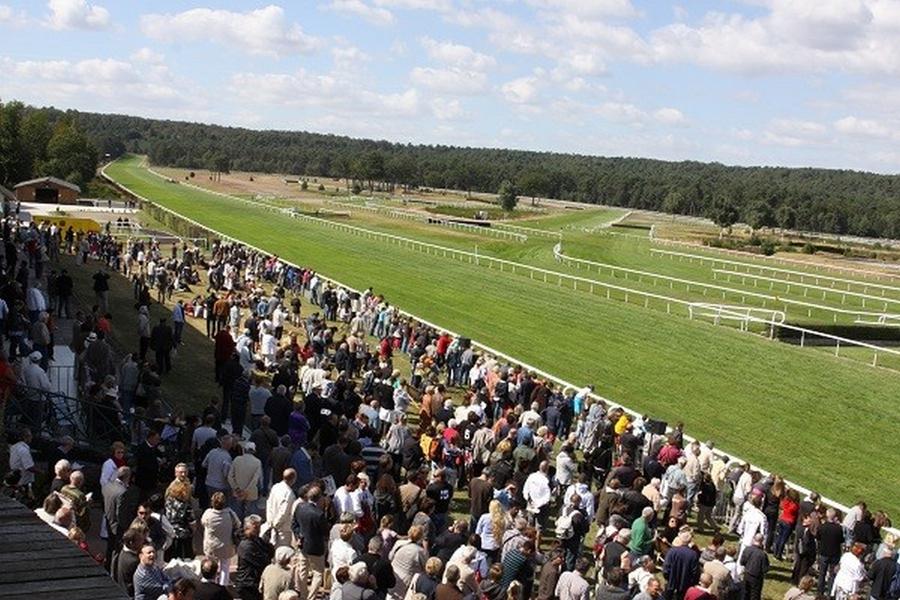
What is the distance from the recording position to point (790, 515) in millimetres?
11773

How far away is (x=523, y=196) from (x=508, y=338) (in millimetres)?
121089

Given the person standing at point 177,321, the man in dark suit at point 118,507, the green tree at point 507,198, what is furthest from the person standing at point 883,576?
the green tree at point 507,198

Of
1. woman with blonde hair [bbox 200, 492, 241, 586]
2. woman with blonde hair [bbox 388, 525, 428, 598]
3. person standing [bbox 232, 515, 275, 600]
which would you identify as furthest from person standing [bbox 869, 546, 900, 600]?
woman with blonde hair [bbox 200, 492, 241, 586]

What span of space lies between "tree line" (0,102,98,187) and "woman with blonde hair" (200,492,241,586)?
70488 millimetres

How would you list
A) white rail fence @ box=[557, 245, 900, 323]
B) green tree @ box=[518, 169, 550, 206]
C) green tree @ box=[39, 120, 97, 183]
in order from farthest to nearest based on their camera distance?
green tree @ box=[518, 169, 550, 206]
green tree @ box=[39, 120, 97, 183]
white rail fence @ box=[557, 245, 900, 323]

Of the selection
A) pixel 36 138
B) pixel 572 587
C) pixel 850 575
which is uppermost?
pixel 36 138

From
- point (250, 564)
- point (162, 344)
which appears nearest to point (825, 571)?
point (250, 564)

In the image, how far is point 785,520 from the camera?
464 inches

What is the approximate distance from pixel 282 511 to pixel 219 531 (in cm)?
79

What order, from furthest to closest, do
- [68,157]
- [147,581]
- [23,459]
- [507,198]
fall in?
1. [507,198]
2. [68,157]
3. [23,459]
4. [147,581]

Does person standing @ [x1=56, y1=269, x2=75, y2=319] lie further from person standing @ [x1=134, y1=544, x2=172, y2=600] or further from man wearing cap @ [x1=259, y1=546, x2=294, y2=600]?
person standing @ [x1=134, y1=544, x2=172, y2=600]

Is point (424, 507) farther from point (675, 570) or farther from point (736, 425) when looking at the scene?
point (736, 425)

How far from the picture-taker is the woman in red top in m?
11.8

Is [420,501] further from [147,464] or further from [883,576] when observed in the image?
[883,576]
